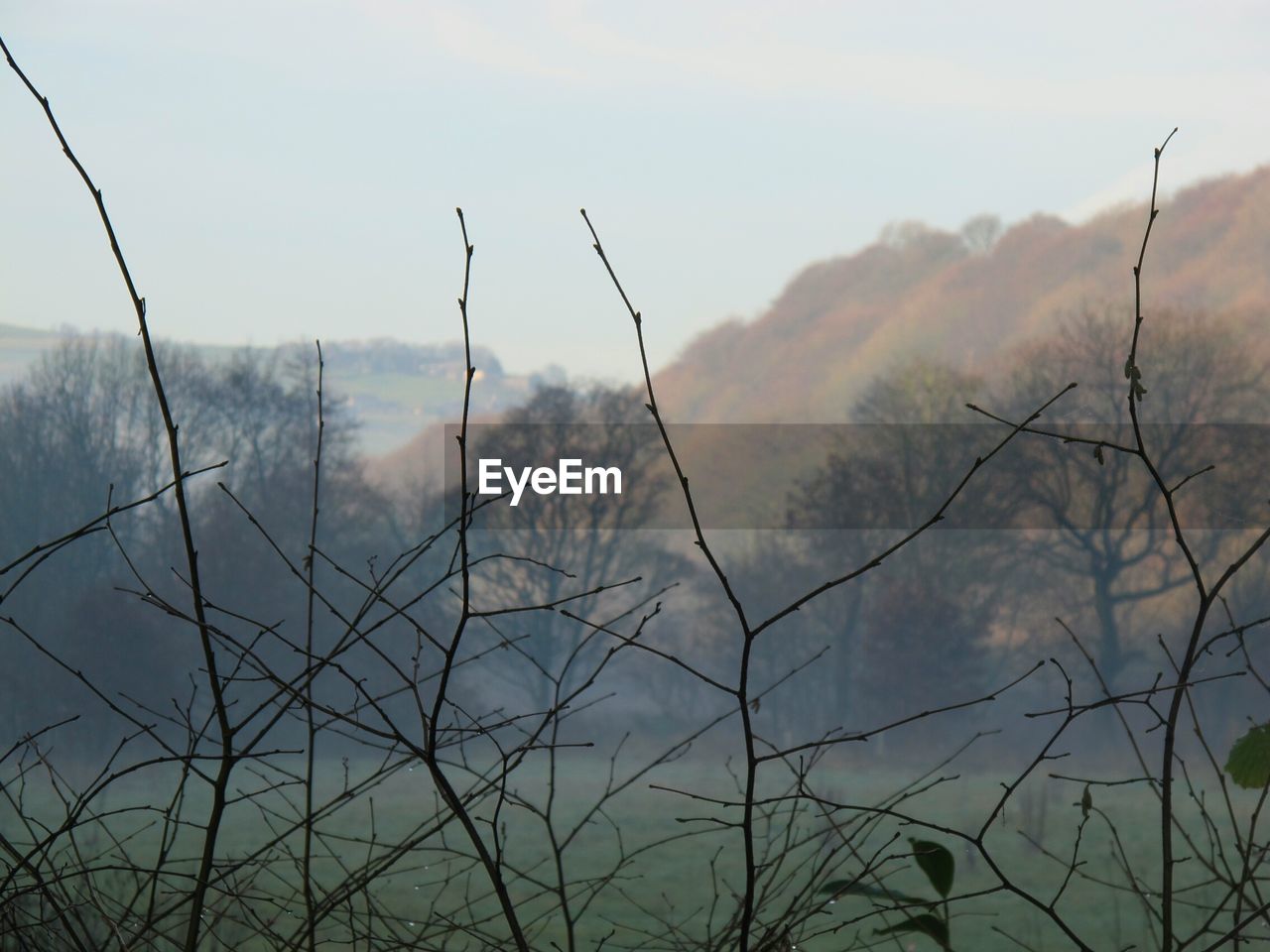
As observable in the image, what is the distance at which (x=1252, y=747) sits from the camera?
119cm

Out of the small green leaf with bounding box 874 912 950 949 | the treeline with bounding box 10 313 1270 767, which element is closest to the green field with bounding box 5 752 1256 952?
the treeline with bounding box 10 313 1270 767

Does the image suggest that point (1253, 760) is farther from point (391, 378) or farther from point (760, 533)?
point (391, 378)

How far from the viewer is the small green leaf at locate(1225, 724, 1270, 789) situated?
117 centimetres

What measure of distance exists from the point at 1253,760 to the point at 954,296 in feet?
84.3

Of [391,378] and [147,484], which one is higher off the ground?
[391,378]

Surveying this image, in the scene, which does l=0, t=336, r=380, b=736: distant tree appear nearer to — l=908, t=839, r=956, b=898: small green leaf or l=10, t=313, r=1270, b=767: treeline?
l=10, t=313, r=1270, b=767: treeline

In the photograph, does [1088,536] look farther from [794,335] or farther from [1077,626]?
[794,335]

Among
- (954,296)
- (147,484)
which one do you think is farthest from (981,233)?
(147,484)

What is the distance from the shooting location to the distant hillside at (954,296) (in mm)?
23766

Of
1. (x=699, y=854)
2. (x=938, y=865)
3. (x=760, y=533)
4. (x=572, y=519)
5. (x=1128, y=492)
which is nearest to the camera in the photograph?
(x=938, y=865)

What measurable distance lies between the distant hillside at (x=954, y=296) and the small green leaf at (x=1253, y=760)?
70.0 ft

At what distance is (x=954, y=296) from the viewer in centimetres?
2592

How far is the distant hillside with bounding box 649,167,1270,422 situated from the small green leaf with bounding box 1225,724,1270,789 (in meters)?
21.3

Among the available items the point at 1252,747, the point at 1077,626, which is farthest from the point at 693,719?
the point at 1252,747
